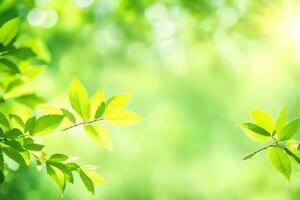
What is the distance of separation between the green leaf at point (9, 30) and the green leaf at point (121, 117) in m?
0.35

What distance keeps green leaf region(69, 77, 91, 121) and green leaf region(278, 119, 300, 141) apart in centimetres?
49

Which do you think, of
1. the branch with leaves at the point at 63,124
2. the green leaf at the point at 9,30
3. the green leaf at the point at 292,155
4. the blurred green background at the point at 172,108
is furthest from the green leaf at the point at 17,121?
the blurred green background at the point at 172,108

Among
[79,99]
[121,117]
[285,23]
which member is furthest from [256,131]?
[285,23]

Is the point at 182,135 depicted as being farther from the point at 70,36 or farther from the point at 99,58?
the point at 70,36

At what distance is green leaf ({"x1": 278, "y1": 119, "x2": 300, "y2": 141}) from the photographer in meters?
1.02

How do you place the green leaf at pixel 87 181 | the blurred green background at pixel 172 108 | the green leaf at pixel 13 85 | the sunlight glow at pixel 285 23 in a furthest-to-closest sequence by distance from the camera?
the blurred green background at pixel 172 108, the sunlight glow at pixel 285 23, the green leaf at pixel 13 85, the green leaf at pixel 87 181

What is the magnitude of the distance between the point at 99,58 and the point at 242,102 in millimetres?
3810

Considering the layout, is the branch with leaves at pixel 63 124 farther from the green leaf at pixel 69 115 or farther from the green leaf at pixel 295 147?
the green leaf at pixel 295 147

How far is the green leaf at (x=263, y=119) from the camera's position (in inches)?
41.0

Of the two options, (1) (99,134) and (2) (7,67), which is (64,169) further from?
(2) (7,67)

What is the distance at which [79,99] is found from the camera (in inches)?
40.6

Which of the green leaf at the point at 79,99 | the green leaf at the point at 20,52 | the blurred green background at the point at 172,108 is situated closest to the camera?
the green leaf at the point at 79,99

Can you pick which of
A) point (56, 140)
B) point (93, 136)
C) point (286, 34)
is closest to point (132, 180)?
point (56, 140)

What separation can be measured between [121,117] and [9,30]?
15.4 inches
